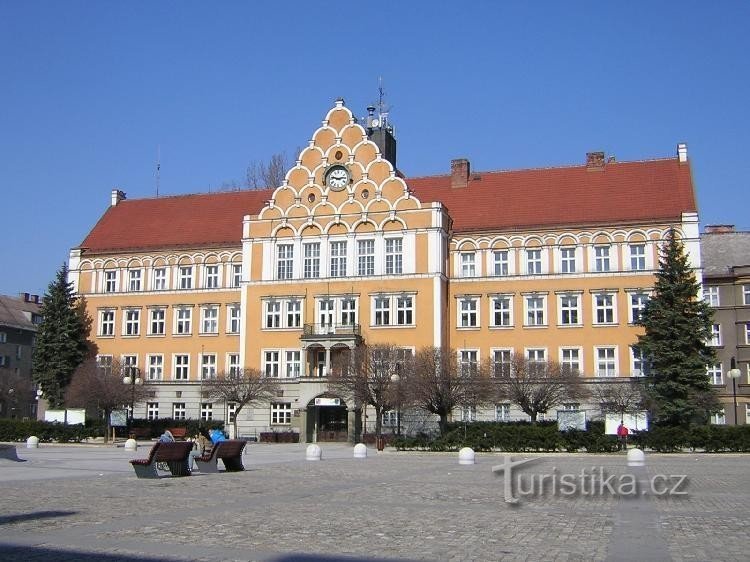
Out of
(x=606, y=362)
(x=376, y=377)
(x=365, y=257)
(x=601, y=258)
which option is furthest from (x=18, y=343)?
(x=606, y=362)

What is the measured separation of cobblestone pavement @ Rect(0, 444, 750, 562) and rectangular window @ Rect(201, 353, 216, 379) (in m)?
38.0

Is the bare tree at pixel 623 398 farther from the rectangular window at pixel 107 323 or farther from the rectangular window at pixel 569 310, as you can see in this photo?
the rectangular window at pixel 107 323

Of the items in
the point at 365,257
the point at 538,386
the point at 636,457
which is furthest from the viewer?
the point at 365,257

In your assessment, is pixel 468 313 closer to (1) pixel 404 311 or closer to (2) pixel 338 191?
(1) pixel 404 311

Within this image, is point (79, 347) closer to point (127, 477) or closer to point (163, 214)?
point (163, 214)

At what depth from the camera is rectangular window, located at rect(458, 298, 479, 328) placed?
192 feet

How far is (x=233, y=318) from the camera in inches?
2486

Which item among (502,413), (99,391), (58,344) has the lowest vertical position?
(502,413)

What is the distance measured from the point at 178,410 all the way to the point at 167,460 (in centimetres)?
→ 4052

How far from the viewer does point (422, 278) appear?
57.2m

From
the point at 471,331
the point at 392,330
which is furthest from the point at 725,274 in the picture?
the point at 392,330

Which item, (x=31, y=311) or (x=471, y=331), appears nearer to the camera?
(x=471, y=331)

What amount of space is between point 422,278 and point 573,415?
17.5 meters

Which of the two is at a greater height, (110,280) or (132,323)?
(110,280)
